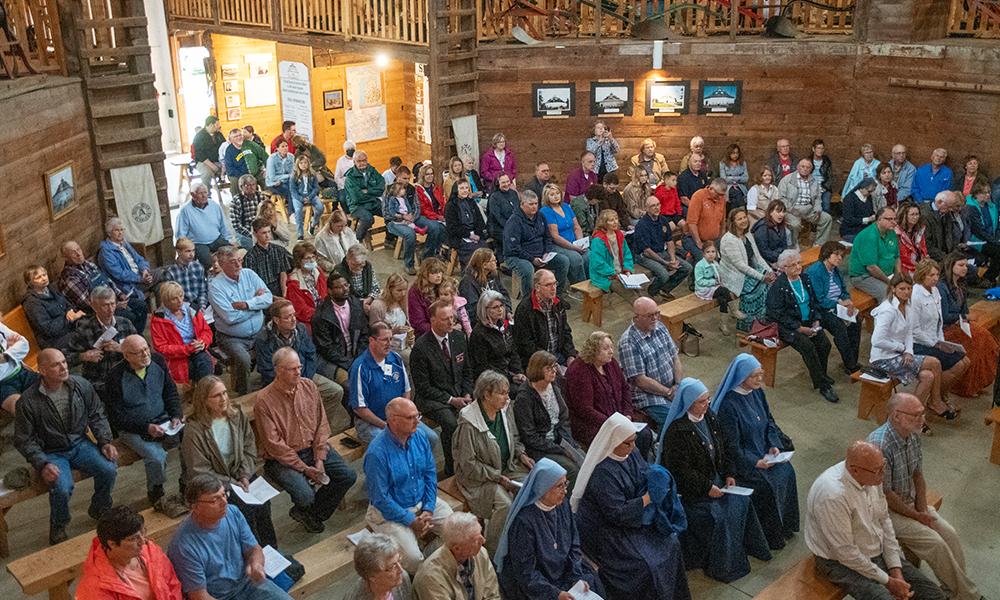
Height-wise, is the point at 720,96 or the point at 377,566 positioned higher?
the point at 720,96

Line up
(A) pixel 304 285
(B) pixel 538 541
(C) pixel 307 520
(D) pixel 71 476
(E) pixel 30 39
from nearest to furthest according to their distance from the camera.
Result: (B) pixel 538 541 → (D) pixel 71 476 → (C) pixel 307 520 → (A) pixel 304 285 → (E) pixel 30 39

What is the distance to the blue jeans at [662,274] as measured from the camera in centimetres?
1075

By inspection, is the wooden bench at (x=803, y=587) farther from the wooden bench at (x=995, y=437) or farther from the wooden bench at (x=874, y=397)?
the wooden bench at (x=874, y=397)

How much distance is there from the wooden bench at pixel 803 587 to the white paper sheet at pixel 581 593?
96 cm

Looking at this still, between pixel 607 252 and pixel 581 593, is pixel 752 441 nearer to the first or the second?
pixel 581 593

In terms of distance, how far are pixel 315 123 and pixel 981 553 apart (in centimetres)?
1286

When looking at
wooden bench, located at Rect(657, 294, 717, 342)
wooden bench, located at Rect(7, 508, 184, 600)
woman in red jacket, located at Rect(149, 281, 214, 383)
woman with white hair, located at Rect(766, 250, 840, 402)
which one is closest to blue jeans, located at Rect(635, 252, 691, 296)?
wooden bench, located at Rect(657, 294, 717, 342)

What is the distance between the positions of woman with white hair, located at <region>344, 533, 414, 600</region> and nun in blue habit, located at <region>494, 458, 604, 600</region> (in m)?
0.79

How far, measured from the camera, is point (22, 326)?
845cm

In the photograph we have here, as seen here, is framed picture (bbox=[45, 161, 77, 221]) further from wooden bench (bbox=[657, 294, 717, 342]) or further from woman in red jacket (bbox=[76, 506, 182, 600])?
wooden bench (bbox=[657, 294, 717, 342])

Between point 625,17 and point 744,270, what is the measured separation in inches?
257

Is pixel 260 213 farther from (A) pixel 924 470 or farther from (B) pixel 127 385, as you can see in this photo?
(A) pixel 924 470

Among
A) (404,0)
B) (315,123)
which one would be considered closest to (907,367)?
(404,0)

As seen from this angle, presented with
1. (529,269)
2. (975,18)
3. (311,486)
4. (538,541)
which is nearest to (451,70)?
(529,269)
